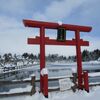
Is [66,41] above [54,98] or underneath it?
above

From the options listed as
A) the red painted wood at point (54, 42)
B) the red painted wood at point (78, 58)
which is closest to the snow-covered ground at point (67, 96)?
the red painted wood at point (78, 58)

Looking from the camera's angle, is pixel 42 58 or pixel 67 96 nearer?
pixel 67 96

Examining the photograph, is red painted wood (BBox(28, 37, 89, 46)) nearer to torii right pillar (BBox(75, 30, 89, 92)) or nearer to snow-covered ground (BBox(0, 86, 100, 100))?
torii right pillar (BBox(75, 30, 89, 92))

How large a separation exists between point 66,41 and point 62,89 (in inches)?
93.2

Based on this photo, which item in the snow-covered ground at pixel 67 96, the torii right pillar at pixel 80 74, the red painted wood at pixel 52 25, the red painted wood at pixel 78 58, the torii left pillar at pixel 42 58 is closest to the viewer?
the snow-covered ground at pixel 67 96

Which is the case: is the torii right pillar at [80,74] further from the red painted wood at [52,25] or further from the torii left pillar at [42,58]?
the torii left pillar at [42,58]

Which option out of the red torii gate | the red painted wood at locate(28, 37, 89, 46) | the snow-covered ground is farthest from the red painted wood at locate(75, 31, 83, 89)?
the snow-covered ground

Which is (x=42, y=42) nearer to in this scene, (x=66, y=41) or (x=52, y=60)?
(x=66, y=41)

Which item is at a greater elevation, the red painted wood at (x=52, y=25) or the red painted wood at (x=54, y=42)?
the red painted wood at (x=52, y=25)

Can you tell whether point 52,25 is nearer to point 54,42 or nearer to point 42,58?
point 54,42

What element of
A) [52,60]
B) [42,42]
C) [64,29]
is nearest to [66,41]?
[64,29]

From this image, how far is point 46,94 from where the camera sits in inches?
386

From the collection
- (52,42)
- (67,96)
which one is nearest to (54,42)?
(52,42)

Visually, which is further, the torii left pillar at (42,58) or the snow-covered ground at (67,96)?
the torii left pillar at (42,58)
